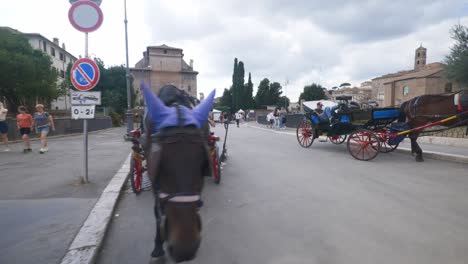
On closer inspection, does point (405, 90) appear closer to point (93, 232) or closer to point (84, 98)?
point (84, 98)

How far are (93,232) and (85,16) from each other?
3699 millimetres

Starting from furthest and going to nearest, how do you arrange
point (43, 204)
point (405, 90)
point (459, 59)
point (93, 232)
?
point (405, 90) → point (459, 59) → point (43, 204) → point (93, 232)

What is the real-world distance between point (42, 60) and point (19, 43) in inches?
98.3

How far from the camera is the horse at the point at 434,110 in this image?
594cm

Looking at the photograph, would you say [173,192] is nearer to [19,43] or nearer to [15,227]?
[15,227]

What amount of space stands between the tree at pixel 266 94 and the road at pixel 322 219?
6357cm

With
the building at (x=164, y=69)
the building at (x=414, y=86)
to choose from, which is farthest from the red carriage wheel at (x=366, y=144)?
the building at (x=164, y=69)

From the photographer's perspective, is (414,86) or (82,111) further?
(414,86)

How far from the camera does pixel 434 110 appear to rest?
21.0 feet

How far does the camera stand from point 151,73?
5903 centimetres

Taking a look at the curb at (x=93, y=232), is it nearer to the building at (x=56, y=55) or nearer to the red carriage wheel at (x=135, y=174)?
the red carriage wheel at (x=135, y=174)

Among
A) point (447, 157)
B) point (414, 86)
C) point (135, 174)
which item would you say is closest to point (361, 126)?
point (447, 157)

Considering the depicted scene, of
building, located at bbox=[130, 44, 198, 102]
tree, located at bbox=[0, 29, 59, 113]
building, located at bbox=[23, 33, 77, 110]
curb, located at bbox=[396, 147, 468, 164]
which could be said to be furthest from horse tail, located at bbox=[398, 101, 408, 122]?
building, located at bbox=[130, 44, 198, 102]

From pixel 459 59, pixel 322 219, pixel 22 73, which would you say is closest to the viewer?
pixel 322 219
